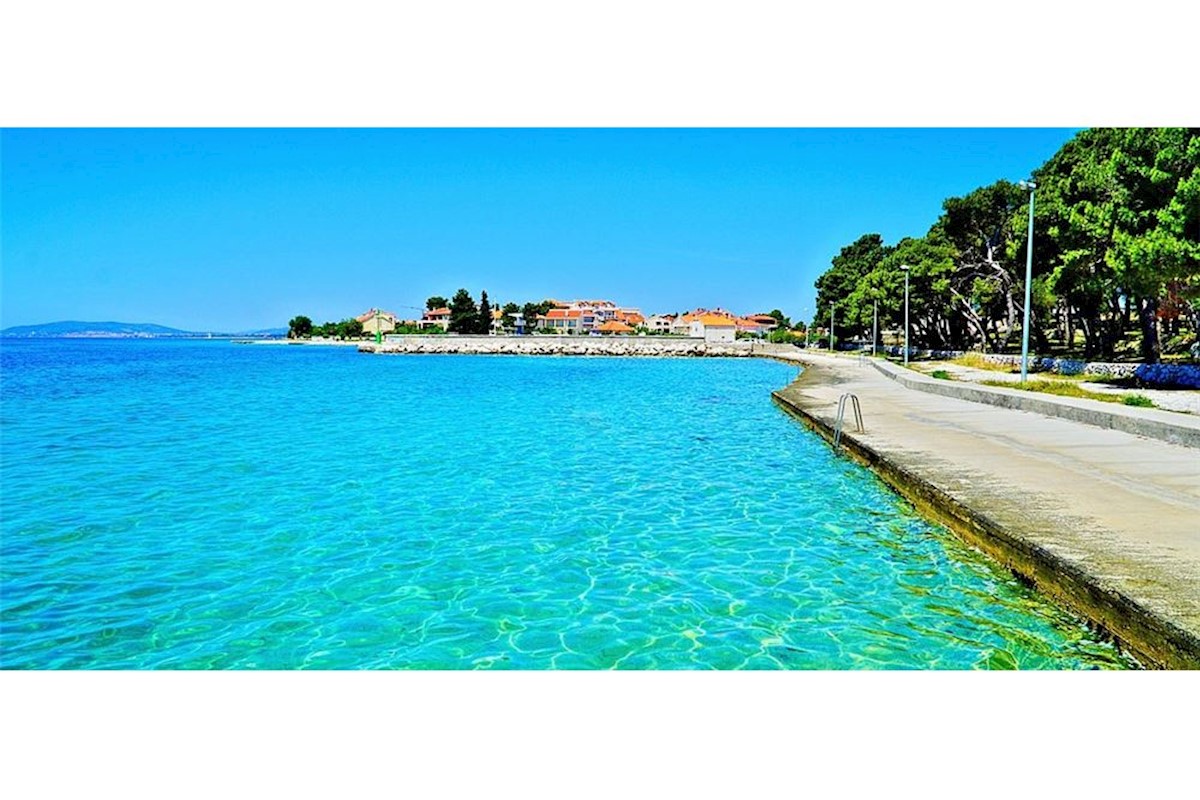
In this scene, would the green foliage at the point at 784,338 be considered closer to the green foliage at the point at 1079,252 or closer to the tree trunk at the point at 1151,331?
the green foliage at the point at 1079,252

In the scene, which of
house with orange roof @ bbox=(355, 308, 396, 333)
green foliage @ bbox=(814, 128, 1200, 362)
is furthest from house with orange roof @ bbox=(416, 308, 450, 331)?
green foliage @ bbox=(814, 128, 1200, 362)

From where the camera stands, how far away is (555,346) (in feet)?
341

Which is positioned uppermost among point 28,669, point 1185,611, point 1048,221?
point 1048,221

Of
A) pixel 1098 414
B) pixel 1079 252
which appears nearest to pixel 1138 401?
pixel 1098 414

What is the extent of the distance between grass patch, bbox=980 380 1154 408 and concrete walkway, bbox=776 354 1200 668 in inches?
97.1

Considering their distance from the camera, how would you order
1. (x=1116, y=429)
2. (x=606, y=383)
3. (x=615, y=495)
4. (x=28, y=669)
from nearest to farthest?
(x=28, y=669) → (x=615, y=495) → (x=1116, y=429) → (x=606, y=383)

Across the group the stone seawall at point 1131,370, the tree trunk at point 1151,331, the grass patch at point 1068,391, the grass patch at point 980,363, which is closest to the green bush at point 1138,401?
the grass patch at point 1068,391

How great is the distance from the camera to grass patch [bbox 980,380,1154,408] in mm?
17044

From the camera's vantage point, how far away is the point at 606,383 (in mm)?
42438

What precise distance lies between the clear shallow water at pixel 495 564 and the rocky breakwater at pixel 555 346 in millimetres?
76931

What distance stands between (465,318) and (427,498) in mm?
110613

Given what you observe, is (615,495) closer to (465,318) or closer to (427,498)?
(427,498)

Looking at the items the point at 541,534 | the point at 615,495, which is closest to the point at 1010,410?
the point at 615,495

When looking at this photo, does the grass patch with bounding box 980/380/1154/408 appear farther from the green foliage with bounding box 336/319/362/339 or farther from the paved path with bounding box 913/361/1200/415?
the green foliage with bounding box 336/319/362/339
